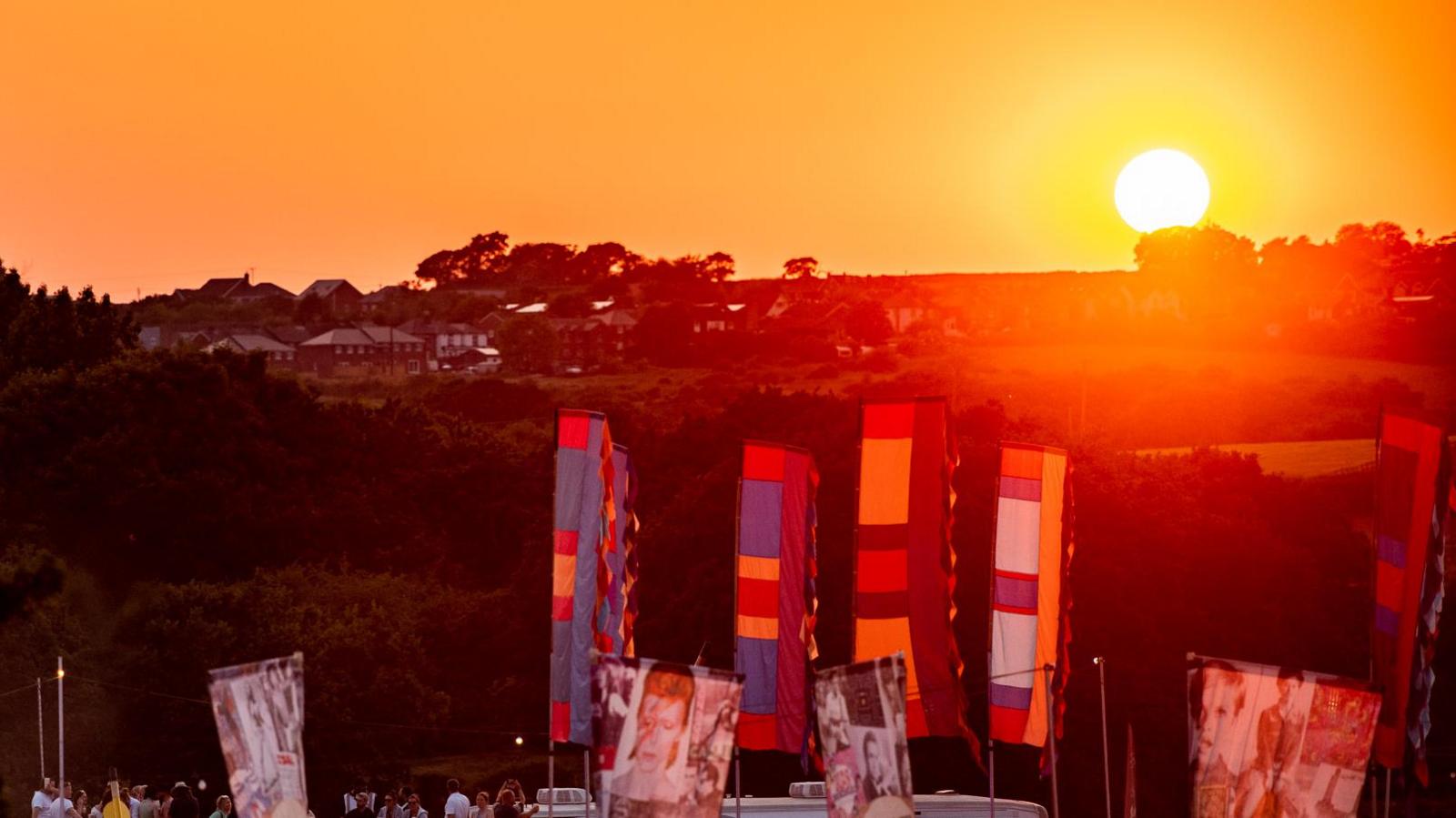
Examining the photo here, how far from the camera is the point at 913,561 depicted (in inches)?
1055

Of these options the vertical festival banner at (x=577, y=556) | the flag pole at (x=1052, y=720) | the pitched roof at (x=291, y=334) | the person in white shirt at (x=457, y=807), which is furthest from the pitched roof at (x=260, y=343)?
the flag pole at (x=1052, y=720)

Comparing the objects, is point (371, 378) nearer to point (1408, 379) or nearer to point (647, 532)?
point (1408, 379)

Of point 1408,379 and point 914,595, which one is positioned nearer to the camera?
point 914,595

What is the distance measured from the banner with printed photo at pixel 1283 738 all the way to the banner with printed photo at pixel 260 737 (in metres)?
8.97

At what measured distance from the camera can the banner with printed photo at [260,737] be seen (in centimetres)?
1892

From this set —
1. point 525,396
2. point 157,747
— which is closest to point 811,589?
point 157,747

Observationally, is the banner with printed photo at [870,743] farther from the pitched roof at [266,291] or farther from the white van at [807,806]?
the pitched roof at [266,291]

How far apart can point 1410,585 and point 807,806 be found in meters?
8.21

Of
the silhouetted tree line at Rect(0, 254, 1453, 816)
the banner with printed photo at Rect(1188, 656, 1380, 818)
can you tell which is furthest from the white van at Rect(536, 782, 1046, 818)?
the silhouetted tree line at Rect(0, 254, 1453, 816)

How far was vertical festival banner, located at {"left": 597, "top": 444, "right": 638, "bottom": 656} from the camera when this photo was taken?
1031 inches

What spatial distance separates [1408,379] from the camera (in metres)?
84.0

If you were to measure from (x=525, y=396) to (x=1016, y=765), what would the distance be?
1928 inches

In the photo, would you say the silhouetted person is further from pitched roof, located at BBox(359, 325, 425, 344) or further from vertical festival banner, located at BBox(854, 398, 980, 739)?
pitched roof, located at BBox(359, 325, 425, 344)

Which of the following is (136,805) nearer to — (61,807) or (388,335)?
(61,807)
